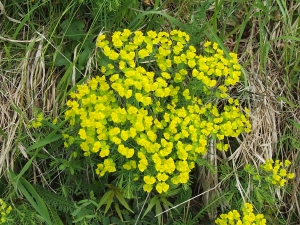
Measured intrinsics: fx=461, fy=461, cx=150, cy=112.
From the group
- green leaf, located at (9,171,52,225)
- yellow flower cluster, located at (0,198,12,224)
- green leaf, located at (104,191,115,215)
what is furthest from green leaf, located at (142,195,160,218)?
yellow flower cluster, located at (0,198,12,224)

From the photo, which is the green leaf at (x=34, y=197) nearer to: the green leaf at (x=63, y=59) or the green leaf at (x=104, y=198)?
the green leaf at (x=104, y=198)

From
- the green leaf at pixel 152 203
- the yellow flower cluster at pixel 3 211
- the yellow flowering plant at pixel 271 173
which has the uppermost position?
the yellow flowering plant at pixel 271 173

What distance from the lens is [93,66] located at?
1805 mm

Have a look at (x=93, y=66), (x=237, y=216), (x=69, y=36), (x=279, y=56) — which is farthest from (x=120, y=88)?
(x=279, y=56)

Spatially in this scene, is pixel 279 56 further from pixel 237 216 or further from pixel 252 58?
pixel 237 216

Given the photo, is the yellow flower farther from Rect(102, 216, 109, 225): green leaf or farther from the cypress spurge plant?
Rect(102, 216, 109, 225): green leaf

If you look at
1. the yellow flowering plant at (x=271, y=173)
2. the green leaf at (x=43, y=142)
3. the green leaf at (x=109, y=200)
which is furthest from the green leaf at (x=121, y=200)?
the yellow flowering plant at (x=271, y=173)

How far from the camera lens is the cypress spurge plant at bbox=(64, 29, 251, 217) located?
1.47 metres

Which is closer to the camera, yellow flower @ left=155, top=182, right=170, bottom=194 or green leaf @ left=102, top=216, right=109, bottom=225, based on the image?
yellow flower @ left=155, top=182, right=170, bottom=194

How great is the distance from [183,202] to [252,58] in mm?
672

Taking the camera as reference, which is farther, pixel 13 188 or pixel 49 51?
pixel 49 51

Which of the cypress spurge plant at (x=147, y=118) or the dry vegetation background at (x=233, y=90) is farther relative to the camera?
the dry vegetation background at (x=233, y=90)

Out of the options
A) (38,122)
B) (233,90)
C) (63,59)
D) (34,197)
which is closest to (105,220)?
(34,197)

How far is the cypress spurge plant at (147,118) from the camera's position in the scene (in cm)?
147
